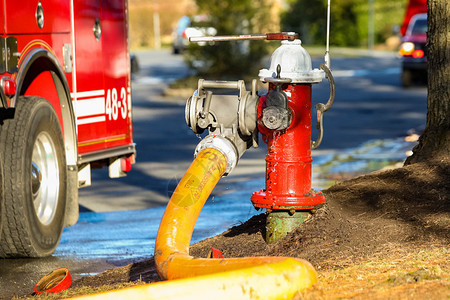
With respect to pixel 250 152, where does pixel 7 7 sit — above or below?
above

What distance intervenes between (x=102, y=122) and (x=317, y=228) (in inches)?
102

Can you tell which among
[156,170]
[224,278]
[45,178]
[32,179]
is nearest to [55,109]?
[45,178]

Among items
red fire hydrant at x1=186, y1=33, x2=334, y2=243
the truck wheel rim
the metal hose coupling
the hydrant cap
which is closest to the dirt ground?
red fire hydrant at x1=186, y1=33, x2=334, y2=243

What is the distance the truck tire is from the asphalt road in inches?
6.5

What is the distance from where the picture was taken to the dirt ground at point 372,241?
360 cm

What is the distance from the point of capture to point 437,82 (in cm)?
566

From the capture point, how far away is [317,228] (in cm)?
461

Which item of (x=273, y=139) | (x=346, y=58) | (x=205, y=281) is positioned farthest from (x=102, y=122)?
(x=346, y=58)

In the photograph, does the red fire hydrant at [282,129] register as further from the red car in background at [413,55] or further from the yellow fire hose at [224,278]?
the red car in background at [413,55]

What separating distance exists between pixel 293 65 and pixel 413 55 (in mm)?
17629

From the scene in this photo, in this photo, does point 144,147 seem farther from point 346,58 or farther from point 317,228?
point 346,58

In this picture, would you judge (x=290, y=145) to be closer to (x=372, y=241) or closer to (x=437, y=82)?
(x=372, y=241)

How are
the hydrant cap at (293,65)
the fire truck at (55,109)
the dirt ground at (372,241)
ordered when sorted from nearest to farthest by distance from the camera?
the dirt ground at (372,241)
the hydrant cap at (293,65)
the fire truck at (55,109)

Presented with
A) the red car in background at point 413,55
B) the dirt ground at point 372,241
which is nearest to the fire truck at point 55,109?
the dirt ground at point 372,241
